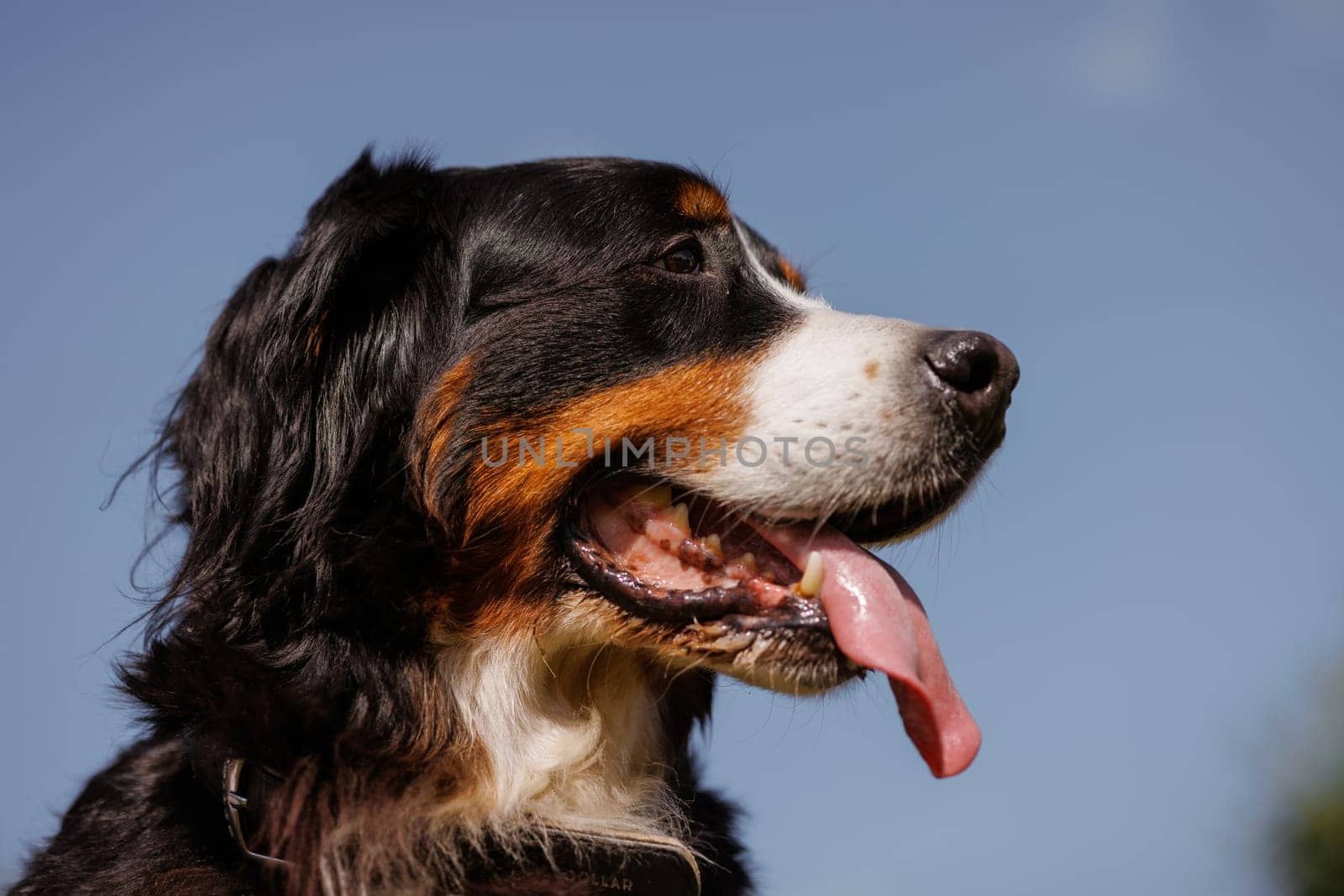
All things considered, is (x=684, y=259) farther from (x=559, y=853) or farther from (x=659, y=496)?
(x=559, y=853)

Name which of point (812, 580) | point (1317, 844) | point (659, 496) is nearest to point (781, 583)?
point (812, 580)

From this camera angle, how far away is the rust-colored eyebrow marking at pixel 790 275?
13.1ft

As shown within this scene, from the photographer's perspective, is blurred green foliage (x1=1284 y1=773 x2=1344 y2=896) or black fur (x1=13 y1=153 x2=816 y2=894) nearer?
black fur (x1=13 y1=153 x2=816 y2=894)

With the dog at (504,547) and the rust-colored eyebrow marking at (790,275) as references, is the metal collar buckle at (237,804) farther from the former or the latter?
the rust-colored eyebrow marking at (790,275)

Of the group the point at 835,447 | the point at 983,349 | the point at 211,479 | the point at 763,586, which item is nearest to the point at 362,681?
the point at 211,479

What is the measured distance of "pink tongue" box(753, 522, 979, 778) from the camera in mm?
2875

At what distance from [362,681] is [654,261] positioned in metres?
1.45

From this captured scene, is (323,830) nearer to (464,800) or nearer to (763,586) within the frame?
(464,800)

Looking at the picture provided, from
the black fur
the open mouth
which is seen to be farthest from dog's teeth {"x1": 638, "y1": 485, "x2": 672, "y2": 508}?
the black fur

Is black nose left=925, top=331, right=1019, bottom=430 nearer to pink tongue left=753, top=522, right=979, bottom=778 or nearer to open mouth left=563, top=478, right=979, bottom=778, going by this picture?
open mouth left=563, top=478, right=979, bottom=778

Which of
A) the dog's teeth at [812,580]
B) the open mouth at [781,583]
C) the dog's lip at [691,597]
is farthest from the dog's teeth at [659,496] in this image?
the dog's teeth at [812,580]

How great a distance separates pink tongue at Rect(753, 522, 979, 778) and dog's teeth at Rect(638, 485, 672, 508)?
1.50ft

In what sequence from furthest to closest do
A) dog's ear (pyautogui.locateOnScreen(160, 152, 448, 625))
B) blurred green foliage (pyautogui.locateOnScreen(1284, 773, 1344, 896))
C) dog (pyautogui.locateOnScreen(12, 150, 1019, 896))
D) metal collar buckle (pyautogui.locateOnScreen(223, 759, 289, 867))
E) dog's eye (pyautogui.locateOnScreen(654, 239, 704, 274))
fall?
blurred green foliage (pyautogui.locateOnScreen(1284, 773, 1344, 896))
dog's eye (pyautogui.locateOnScreen(654, 239, 704, 274))
dog's ear (pyautogui.locateOnScreen(160, 152, 448, 625))
dog (pyautogui.locateOnScreen(12, 150, 1019, 896))
metal collar buckle (pyautogui.locateOnScreen(223, 759, 289, 867))

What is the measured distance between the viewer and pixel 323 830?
2.76m
